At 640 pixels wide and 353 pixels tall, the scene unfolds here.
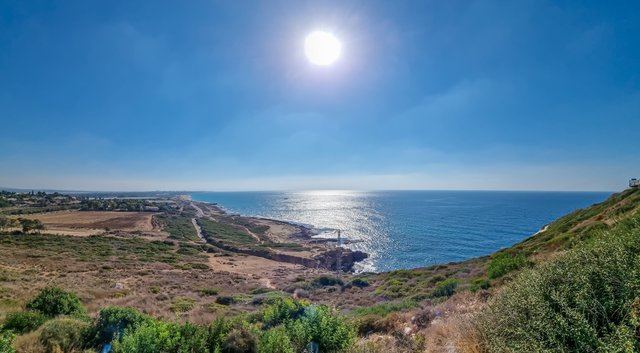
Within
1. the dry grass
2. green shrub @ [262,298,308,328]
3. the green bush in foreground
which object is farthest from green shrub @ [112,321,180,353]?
the dry grass

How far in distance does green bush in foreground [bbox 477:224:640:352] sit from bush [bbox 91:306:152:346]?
7189mm

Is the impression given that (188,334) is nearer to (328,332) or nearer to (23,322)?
(328,332)

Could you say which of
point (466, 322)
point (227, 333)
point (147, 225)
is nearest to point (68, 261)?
point (227, 333)

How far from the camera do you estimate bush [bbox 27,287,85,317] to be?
912 cm

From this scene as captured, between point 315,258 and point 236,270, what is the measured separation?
52.8 ft

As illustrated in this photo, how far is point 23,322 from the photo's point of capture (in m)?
7.38

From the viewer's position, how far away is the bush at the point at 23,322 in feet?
23.5

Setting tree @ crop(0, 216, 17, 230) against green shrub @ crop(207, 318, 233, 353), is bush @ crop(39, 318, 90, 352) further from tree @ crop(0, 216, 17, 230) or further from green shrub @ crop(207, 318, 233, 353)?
tree @ crop(0, 216, 17, 230)

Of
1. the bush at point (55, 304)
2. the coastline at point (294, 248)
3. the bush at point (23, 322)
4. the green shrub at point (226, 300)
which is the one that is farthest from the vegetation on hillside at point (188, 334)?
the coastline at point (294, 248)

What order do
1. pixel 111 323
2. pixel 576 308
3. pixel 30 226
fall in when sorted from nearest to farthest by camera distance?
1. pixel 576 308
2. pixel 111 323
3. pixel 30 226

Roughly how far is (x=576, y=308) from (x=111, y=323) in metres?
8.70

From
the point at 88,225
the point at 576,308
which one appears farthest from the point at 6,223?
the point at 576,308

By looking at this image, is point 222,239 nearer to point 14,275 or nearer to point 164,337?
point 14,275

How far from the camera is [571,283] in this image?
4180 mm
